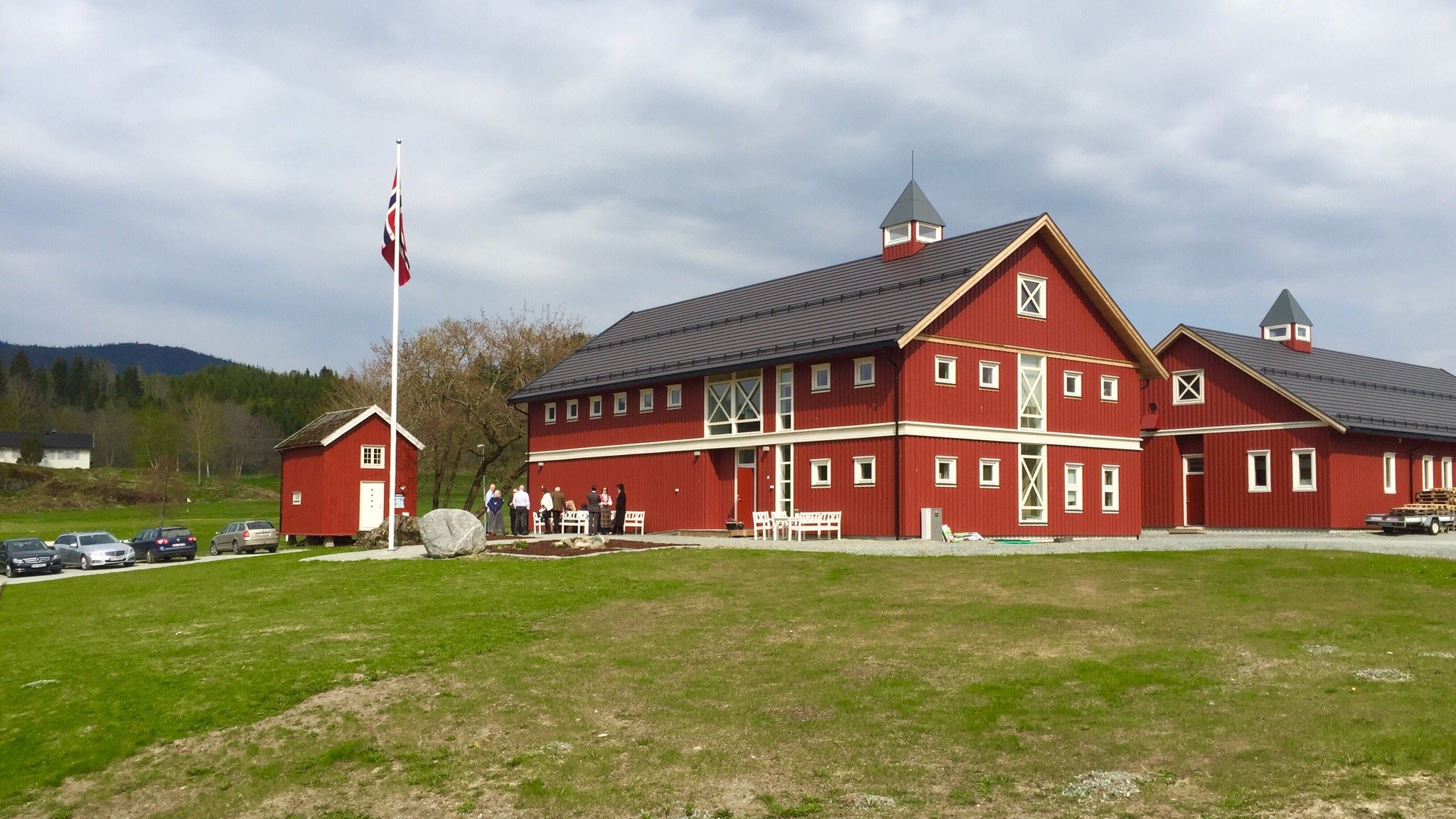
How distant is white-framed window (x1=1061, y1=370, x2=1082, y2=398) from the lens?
36781 millimetres

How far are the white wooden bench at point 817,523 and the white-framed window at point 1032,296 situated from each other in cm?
873

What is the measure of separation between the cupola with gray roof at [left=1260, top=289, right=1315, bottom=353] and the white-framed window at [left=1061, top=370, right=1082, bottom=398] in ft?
62.1

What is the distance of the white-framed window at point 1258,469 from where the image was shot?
42.9 m

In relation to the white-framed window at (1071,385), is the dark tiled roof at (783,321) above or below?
above

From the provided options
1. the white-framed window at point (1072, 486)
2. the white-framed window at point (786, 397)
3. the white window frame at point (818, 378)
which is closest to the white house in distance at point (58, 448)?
the white-framed window at point (786, 397)

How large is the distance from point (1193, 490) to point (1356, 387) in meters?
8.49

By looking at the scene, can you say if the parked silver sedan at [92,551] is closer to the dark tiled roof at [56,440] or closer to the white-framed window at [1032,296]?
the white-framed window at [1032,296]

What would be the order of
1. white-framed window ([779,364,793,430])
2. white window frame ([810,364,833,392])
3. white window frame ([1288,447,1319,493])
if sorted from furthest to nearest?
white window frame ([1288,447,1319,493])
white-framed window ([779,364,793,430])
white window frame ([810,364,833,392])

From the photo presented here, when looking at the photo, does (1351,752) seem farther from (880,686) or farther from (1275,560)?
(1275,560)

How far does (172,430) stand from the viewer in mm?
104938

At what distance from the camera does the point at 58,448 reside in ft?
463

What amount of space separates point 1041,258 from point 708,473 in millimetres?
A: 12918

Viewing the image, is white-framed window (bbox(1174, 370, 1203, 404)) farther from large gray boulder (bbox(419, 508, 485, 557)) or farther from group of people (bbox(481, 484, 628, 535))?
large gray boulder (bbox(419, 508, 485, 557))

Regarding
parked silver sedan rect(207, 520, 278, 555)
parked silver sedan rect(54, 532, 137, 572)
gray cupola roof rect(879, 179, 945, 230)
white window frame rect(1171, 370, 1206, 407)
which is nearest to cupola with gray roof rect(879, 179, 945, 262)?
gray cupola roof rect(879, 179, 945, 230)
